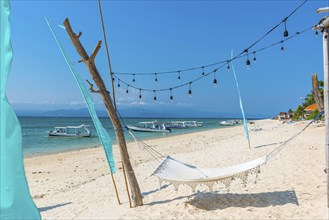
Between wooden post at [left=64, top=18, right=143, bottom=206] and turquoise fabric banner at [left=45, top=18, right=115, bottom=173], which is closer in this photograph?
turquoise fabric banner at [left=45, top=18, right=115, bottom=173]

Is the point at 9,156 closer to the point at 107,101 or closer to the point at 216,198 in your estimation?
the point at 107,101

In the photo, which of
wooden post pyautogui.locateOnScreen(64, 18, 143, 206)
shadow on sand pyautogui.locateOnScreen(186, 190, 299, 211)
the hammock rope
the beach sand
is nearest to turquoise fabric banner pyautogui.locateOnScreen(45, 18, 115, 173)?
wooden post pyautogui.locateOnScreen(64, 18, 143, 206)

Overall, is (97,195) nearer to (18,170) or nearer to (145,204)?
(145,204)

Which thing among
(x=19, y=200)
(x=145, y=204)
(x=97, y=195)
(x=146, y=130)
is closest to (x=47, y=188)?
(x=97, y=195)

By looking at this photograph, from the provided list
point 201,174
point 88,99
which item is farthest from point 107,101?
point 201,174

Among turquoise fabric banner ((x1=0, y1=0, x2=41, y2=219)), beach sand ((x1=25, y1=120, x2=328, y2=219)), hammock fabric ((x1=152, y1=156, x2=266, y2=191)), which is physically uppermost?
turquoise fabric banner ((x1=0, y1=0, x2=41, y2=219))

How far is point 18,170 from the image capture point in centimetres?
138

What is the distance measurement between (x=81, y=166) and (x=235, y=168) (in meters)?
9.42

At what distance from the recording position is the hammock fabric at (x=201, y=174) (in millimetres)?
5207

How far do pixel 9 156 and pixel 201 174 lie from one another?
4.82 meters

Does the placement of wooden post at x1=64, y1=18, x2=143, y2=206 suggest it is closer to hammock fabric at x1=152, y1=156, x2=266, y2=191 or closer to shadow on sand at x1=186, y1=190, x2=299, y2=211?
hammock fabric at x1=152, y1=156, x2=266, y2=191

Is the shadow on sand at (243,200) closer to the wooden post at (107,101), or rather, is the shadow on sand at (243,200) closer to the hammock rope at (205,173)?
the hammock rope at (205,173)

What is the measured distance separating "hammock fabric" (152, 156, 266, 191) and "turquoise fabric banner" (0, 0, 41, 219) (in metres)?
4.05

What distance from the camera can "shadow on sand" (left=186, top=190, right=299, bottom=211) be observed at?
5.29m
